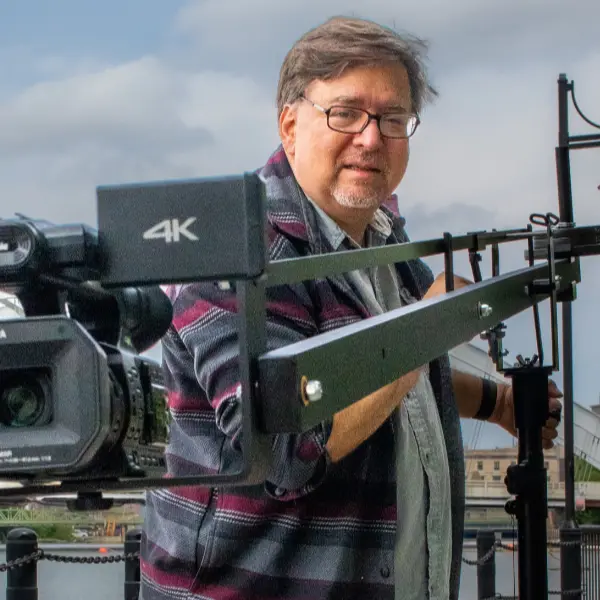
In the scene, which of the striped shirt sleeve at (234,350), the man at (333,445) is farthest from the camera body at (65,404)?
the man at (333,445)

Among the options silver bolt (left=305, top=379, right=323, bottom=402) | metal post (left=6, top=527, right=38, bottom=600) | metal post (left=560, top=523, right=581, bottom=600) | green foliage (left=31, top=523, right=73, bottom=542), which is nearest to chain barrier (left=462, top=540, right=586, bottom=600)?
metal post (left=560, top=523, right=581, bottom=600)

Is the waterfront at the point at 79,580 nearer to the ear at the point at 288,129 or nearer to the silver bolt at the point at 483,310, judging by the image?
the ear at the point at 288,129

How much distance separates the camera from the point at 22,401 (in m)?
0.74

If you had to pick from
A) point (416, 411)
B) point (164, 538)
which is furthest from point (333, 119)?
point (164, 538)

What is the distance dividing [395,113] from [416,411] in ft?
1.10

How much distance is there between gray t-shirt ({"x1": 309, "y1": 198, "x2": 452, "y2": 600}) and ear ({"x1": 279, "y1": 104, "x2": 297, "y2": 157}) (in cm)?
9

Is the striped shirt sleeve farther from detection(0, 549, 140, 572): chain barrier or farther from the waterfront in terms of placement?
the waterfront

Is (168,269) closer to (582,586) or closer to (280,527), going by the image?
(280,527)

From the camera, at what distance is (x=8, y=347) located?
0.74 metres

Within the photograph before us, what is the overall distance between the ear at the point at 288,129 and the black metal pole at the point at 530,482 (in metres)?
0.39

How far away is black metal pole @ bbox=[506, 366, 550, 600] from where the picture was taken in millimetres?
1545

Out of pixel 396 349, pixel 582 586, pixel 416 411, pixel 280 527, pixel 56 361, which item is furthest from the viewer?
pixel 582 586

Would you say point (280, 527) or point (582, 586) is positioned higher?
point (280, 527)

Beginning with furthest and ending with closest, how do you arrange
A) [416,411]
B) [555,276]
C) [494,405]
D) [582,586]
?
1. [582,586]
2. [494,405]
3. [555,276]
4. [416,411]
